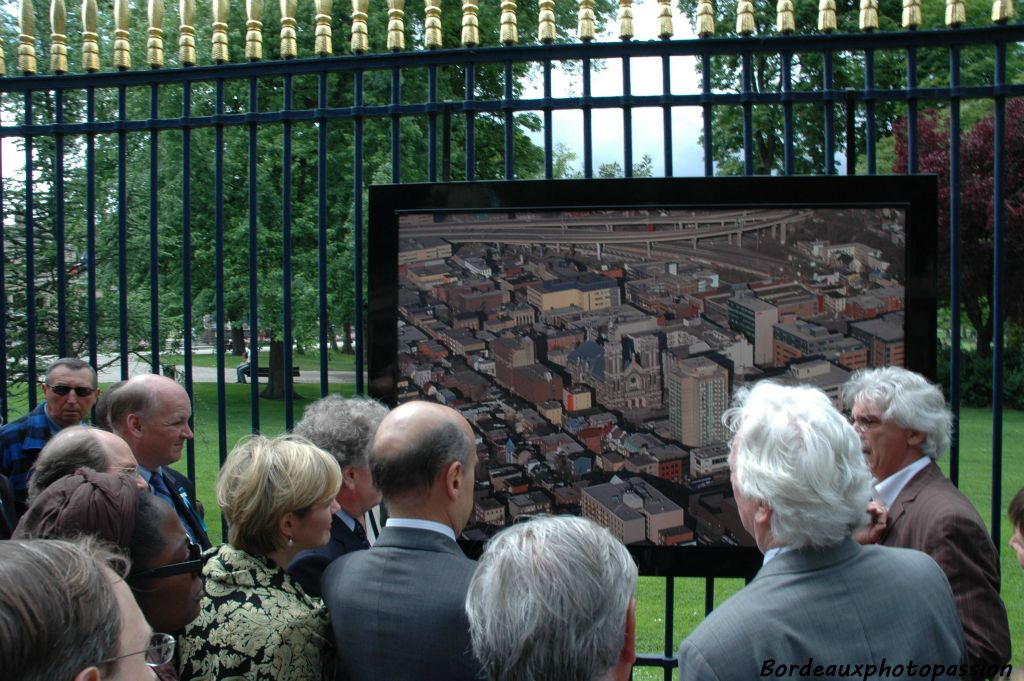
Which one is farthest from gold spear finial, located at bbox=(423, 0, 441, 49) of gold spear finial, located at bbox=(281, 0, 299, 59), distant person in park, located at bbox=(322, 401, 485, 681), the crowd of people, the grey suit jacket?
the grey suit jacket

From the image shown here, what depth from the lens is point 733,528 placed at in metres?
3.87

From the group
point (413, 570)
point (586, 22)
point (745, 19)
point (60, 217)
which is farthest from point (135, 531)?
point (745, 19)

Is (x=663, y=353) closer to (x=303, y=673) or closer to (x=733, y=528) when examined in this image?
(x=733, y=528)

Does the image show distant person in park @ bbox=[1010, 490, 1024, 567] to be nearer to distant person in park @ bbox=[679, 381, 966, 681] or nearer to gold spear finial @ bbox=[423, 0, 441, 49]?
distant person in park @ bbox=[679, 381, 966, 681]

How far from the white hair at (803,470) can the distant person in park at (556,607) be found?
1.47ft

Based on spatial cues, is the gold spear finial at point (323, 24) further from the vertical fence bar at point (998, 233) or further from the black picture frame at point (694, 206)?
the vertical fence bar at point (998, 233)

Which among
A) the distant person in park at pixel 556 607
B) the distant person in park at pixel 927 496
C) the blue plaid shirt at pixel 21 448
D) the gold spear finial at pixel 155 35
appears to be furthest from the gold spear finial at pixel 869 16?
the blue plaid shirt at pixel 21 448

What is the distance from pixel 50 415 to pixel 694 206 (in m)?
3.04

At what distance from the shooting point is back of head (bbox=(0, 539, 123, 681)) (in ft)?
4.47

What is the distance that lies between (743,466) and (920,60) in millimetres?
19830

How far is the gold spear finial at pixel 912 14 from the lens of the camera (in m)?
3.92

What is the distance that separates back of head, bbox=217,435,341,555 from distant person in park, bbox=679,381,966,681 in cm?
113

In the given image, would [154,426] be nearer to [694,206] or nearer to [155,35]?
[155,35]

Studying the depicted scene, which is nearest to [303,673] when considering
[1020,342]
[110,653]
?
[110,653]
